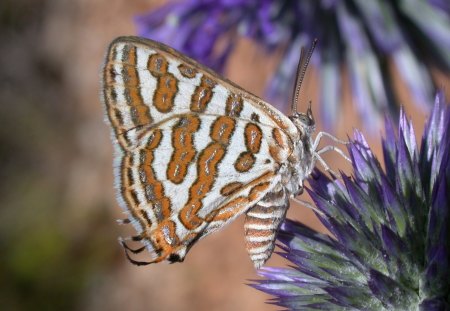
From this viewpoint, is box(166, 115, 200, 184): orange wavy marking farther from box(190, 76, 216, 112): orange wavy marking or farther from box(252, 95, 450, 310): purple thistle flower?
box(252, 95, 450, 310): purple thistle flower

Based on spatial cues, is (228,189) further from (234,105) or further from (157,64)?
(157,64)

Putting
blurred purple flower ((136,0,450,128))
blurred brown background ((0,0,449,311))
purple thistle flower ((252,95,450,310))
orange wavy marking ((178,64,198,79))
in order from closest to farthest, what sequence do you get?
purple thistle flower ((252,95,450,310)) < orange wavy marking ((178,64,198,79)) < blurred purple flower ((136,0,450,128)) < blurred brown background ((0,0,449,311))

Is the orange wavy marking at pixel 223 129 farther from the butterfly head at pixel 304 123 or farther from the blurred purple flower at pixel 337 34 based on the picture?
the blurred purple flower at pixel 337 34

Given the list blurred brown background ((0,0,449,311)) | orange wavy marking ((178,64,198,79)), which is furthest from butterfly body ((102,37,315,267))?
blurred brown background ((0,0,449,311))

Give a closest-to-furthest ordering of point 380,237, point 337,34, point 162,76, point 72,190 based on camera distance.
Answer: point 380,237
point 162,76
point 337,34
point 72,190

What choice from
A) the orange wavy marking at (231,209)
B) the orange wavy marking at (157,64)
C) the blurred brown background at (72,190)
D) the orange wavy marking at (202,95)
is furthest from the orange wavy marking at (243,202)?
the blurred brown background at (72,190)

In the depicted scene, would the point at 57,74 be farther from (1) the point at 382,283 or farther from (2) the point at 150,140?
(1) the point at 382,283

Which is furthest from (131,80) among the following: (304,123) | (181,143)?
(304,123)
